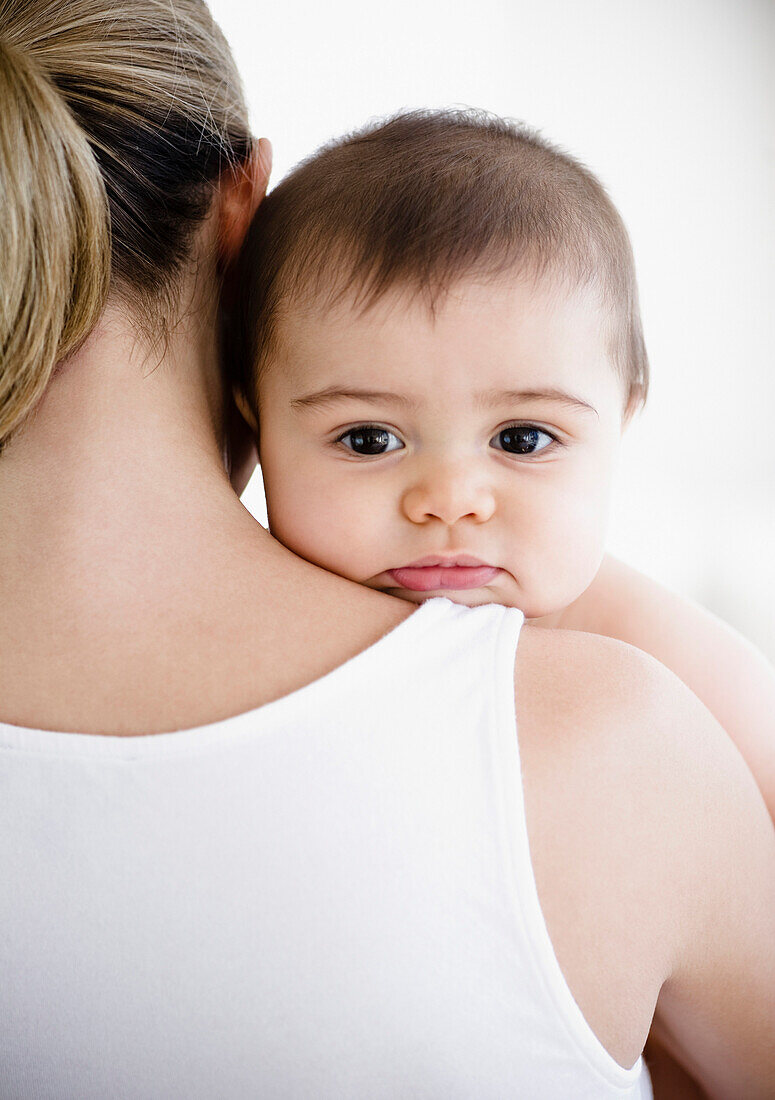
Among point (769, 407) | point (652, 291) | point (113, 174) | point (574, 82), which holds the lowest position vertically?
point (113, 174)

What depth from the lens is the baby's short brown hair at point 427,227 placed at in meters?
0.85

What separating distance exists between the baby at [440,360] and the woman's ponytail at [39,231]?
10.0 inches

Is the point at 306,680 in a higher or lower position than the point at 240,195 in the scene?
lower

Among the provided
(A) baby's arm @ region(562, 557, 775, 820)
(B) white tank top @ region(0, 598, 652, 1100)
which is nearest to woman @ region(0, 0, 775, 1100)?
(B) white tank top @ region(0, 598, 652, 1100)

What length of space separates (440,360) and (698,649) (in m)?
0.52

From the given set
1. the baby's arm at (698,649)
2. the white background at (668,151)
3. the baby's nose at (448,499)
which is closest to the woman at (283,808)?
the baby's nose at (448,499)

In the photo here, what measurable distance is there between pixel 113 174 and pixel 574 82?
300 cm

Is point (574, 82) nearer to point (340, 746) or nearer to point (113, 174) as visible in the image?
point (113, 174)

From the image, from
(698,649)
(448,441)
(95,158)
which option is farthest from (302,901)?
(698,649)

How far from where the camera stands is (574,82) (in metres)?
3.28

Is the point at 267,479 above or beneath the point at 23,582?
above

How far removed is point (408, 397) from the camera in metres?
0.85

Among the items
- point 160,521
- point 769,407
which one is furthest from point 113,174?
point 769,407

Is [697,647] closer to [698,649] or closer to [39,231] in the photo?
[698,649]
